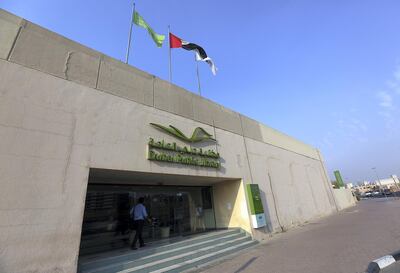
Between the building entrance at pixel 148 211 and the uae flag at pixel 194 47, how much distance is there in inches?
301

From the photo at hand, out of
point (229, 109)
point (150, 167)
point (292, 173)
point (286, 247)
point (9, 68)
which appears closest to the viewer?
point (9, 68)

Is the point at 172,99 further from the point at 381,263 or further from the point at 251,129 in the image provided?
the point at 381,263

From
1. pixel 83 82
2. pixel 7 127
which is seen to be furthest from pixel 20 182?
pixel 83 82

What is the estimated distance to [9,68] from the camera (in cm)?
646

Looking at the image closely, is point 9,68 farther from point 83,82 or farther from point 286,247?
point 286,247

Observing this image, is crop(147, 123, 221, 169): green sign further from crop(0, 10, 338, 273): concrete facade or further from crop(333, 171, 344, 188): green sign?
crop(333, 171, 344, 188): green sign

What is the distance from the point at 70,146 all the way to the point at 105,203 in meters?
3.92

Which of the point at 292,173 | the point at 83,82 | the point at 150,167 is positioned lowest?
the point at 150,167

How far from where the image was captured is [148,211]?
37.5 ft

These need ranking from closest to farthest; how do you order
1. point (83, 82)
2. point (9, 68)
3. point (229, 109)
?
point (9, 68), point (83, 82), point (229, 109)

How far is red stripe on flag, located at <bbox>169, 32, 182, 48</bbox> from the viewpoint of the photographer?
13.4m

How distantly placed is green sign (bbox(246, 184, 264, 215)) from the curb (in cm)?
678

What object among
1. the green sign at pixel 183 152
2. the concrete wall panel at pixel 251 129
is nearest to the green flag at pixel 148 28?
the green sign at pixel 183 152

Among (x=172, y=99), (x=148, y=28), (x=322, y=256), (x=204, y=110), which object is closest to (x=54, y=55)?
(x=172, y=99)
